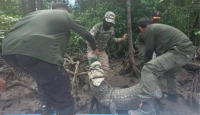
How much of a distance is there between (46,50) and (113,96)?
1.67 m

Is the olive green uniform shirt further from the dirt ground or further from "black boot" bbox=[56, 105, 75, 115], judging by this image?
"black boot" bbox=[56, 105, 75, 115]

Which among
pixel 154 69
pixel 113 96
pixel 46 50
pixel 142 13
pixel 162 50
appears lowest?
pixel 113 96

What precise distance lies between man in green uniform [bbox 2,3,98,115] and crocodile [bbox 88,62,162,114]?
898mm

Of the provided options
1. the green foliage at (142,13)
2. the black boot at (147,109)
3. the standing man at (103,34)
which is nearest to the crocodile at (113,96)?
the black boot at (147,109)

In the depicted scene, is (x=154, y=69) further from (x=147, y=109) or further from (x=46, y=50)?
(x=46, y=50)

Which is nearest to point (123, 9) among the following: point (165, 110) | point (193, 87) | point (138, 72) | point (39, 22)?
point (138, 72)

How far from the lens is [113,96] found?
3320 mm

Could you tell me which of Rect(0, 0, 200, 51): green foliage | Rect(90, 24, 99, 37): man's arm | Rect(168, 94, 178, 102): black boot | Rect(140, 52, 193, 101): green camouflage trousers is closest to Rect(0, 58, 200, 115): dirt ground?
Rect(168, 94, 178, 102): black boot

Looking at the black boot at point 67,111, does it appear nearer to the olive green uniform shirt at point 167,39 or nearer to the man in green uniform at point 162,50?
the man in green uniform at point 162,50

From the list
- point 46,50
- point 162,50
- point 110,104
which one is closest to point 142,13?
point 162,50

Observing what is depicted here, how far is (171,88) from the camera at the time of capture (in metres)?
3.94

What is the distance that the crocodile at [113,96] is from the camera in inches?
126

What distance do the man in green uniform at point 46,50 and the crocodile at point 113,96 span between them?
2.95ft

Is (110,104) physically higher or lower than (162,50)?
lower
